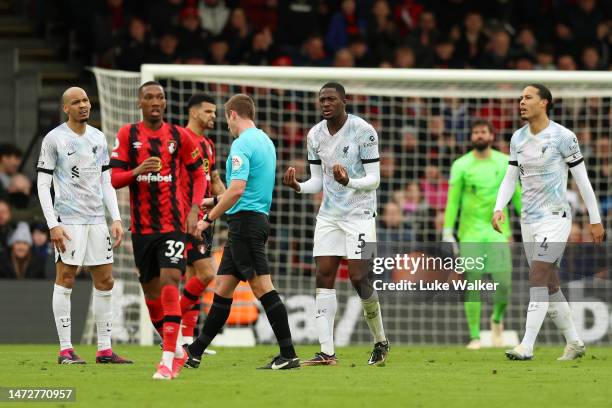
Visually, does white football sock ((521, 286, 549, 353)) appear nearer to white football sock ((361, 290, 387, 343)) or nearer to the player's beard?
white football sock ((361, 290, 387, 343))

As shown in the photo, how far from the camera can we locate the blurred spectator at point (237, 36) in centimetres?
2025

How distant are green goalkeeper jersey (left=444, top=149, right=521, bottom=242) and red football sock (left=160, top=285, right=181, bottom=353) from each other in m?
5.71

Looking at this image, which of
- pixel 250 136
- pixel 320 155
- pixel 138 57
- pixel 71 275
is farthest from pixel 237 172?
pixel 138 57

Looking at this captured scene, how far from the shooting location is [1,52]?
69.6ft

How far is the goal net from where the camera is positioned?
1584 cm

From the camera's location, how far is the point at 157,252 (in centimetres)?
1032

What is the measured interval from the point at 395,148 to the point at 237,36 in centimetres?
321

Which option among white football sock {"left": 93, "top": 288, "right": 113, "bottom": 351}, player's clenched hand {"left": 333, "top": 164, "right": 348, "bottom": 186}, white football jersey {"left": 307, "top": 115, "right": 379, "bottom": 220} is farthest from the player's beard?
white football sock {"left": 93, "top": 288, "right": 113, "bottom": 351}

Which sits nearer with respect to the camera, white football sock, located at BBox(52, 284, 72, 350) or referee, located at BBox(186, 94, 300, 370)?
referee, located at BBox(186, 94, 300, 370)

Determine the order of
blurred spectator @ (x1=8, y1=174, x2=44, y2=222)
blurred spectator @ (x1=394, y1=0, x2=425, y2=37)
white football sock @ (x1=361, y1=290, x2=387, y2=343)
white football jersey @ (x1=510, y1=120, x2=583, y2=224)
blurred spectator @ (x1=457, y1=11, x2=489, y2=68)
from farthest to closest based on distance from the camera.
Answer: blurred spectator @ (x1=394, y1=0, x2=425, y2=37) < blurred spectator @ (x1=457, y1=11, x2=489, y2=68) < blurred spectator @ (x1=8, y1=174, x2=44, y2=222) < white football jersey @ (x1=510, y1=120, x2=583, y2=224) < white football sock @ (x1=361, y1=290, x2=387, y2=343)

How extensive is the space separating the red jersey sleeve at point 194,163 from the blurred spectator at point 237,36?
9.51m

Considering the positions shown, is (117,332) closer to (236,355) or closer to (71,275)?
(236,355)

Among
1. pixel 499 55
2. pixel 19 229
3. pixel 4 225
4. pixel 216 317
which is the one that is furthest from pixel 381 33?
pixel 216 317

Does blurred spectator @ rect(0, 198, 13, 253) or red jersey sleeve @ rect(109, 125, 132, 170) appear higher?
red jersey sleeve @ rect(109, 125, 132, 170)
